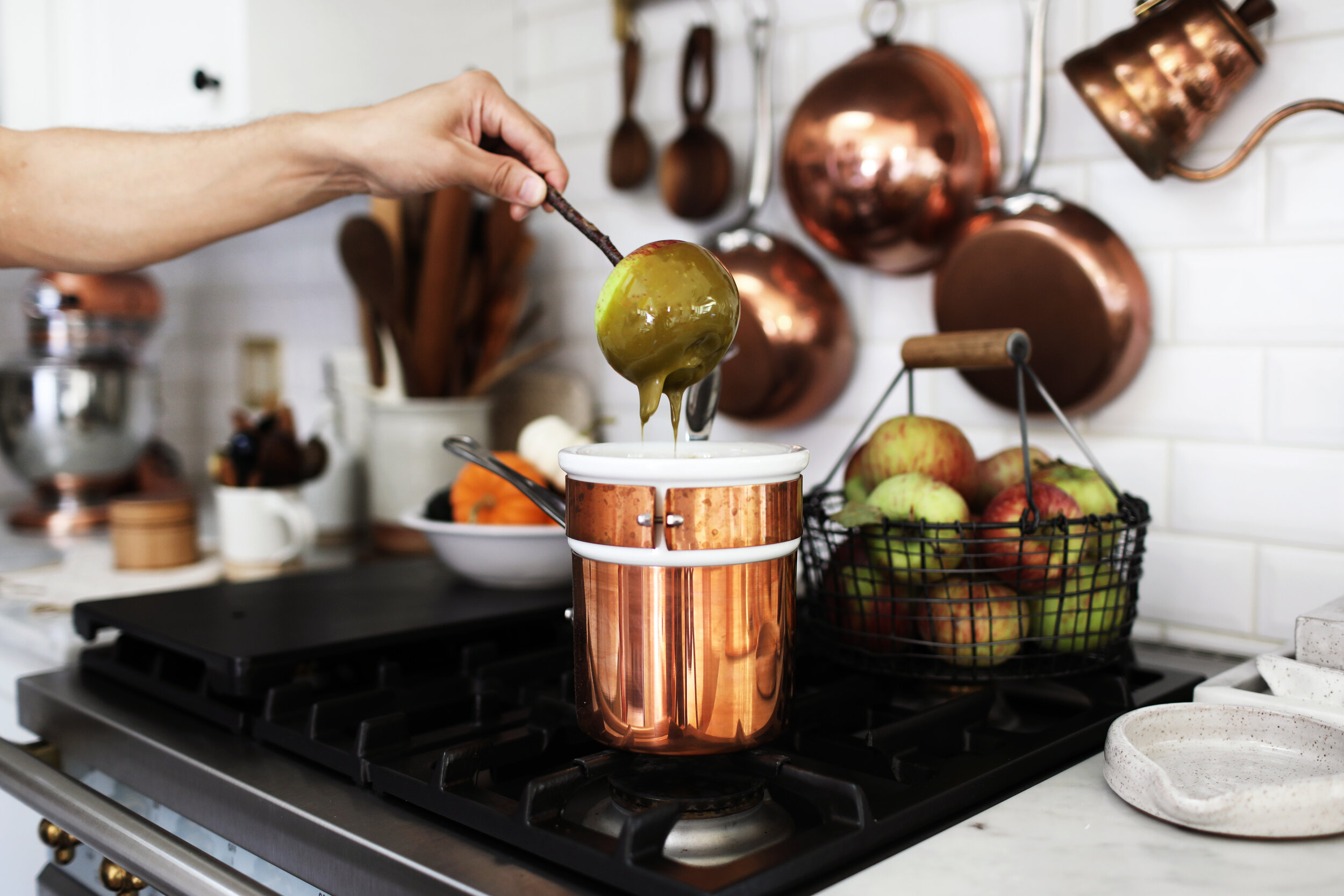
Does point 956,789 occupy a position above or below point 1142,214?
below

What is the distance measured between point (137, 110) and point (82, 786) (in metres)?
1.06

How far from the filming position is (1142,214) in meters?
1.01

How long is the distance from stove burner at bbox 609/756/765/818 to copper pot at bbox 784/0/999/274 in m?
0.65

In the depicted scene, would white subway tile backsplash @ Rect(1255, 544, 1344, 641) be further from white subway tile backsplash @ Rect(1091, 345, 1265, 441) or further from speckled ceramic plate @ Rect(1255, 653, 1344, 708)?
speckled ceramic plate @ Rect(1255, 653, 1344, 708)

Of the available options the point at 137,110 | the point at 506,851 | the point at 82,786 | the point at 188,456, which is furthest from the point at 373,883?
the point at 188,456

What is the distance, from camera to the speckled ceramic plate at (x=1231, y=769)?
1.79 ft

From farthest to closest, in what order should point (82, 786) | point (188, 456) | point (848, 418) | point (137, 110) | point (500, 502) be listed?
point (188, 456) < point (137, 110) < point (848, 418) < point (500, 502) < point (82, 786)

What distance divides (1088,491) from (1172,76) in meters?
0.37

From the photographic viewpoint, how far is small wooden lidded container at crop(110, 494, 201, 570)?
1.36 metres

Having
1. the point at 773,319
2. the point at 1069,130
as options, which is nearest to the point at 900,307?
the point at 773,319

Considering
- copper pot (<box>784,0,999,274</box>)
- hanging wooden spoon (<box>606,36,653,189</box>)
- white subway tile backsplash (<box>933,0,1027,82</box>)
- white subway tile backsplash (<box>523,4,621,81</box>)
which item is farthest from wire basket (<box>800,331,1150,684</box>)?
white subway tile backsplash (<box>523,4,621,81</box>)

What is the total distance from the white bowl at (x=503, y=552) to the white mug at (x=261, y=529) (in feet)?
0.94

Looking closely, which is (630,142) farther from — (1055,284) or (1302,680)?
(1302,680)

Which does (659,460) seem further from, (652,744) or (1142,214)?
(1142,214)
